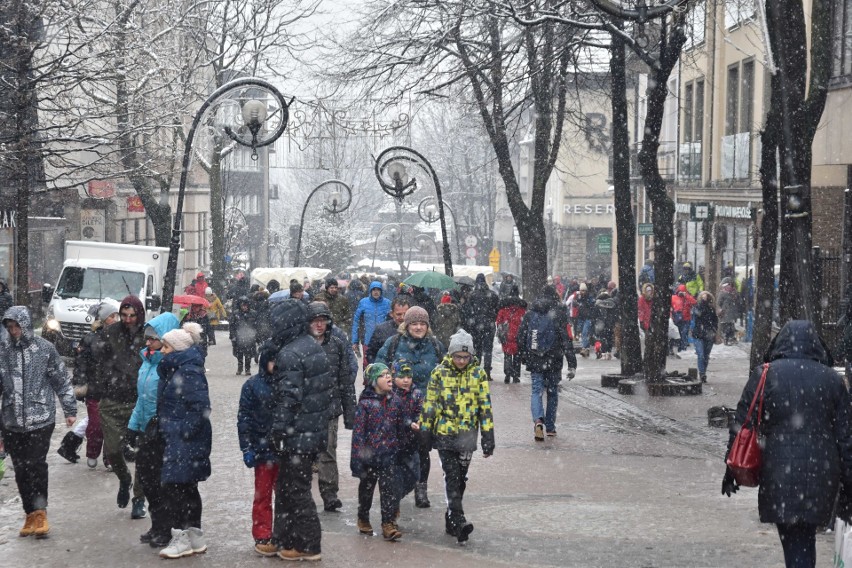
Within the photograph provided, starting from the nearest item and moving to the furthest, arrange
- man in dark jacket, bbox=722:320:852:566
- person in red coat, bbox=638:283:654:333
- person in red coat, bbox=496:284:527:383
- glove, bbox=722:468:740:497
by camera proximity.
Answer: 1. man in dark jacket, bbox=722:320:852:566
2. glove, bbox=722:468:740:497
3. person in red coat, bbox=496:284:527:383
4. person in red coat, bbox=638:283:654:333

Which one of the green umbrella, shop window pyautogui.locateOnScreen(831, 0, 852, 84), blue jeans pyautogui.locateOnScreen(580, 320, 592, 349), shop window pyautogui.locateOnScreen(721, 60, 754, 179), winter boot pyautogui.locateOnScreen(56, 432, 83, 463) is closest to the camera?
winter boot pyautogui.locateOnScreen(56, 432, 83, 463)

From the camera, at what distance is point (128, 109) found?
20.0 metres

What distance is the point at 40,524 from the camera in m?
9.55

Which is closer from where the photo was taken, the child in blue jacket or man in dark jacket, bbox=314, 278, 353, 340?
the child in blue jacket

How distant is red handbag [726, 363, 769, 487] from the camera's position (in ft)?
23.2

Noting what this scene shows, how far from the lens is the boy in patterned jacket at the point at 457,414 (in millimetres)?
9492

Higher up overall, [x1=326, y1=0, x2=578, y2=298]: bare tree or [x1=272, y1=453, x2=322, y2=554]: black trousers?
[x1=326, y1=0, x2=578, y2=298]: bare tree

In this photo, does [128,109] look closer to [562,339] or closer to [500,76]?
[500,76]

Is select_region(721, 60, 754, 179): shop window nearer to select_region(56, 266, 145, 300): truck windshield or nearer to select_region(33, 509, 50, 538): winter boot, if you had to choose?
select_region(56, 266, 145, 300): truck windshield

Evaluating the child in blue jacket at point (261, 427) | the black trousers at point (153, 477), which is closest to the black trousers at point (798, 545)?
the child in blue jacket at point (261, 427)

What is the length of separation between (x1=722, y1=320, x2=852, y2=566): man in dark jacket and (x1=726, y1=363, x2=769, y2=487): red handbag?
3cm

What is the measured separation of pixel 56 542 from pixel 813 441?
5418 millimetres

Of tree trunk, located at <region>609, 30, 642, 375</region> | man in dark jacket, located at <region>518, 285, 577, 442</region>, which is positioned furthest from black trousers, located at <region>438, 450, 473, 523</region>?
tree trunk, located at <region>609, 30, 642, 375</region>

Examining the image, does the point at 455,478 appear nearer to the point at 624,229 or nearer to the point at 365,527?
the point at 365,527
